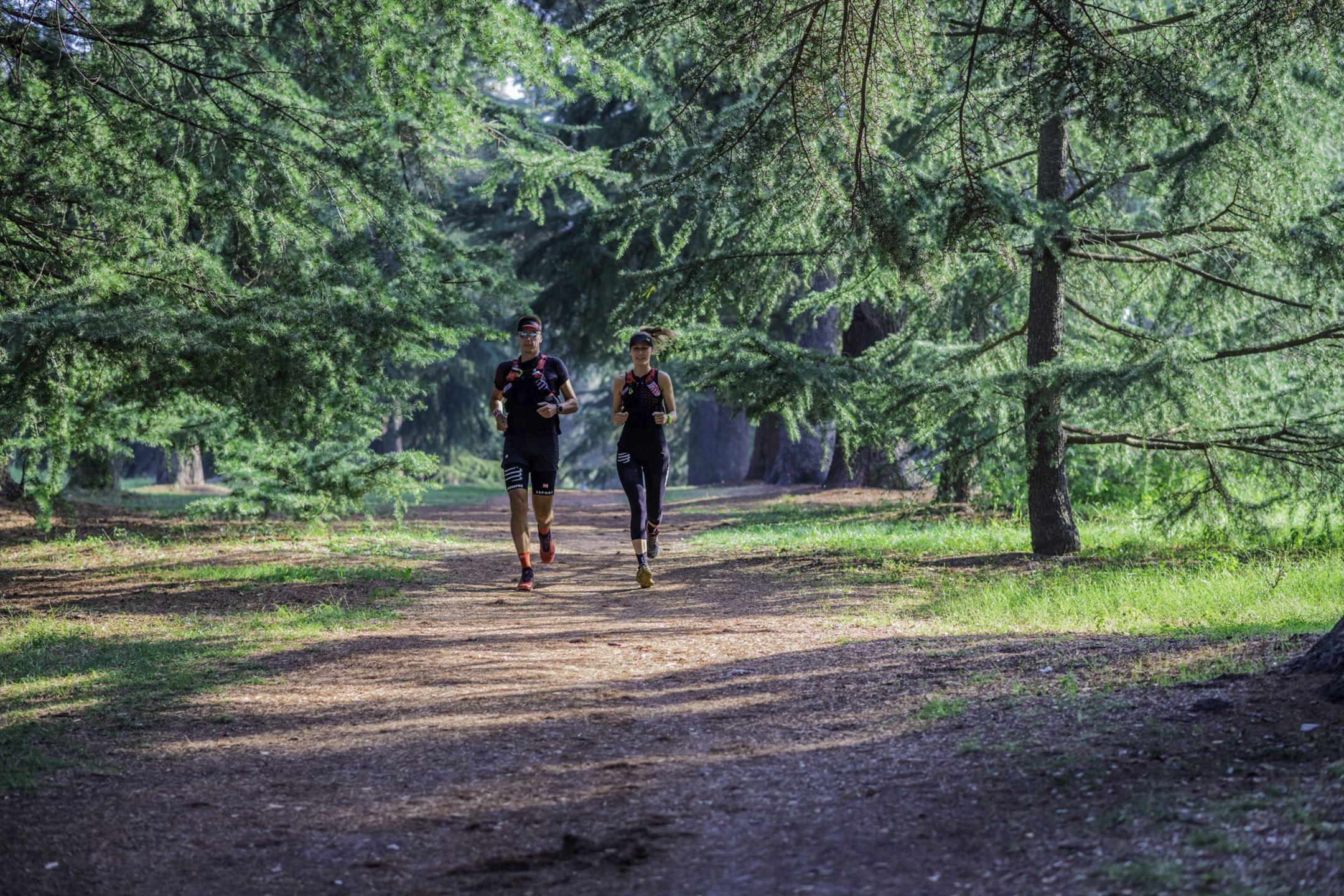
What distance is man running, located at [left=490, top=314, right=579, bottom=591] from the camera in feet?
30.0

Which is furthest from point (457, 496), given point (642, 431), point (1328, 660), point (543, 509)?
point (1328, 660)

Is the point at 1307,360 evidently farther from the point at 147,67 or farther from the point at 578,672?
the point at 147,67

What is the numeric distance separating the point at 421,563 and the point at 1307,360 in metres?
9.05

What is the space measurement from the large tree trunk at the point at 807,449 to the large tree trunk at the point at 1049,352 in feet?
33.6

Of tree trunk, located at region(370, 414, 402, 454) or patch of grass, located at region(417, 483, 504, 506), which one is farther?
tree trunk, located at region(370, 414, 402, 454)

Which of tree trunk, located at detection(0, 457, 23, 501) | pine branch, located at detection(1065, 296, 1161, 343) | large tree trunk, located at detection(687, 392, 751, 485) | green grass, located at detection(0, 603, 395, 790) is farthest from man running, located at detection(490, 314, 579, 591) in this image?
large tree trunk, located at detection(687, 392, 751, 485)

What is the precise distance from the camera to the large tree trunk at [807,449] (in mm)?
21219

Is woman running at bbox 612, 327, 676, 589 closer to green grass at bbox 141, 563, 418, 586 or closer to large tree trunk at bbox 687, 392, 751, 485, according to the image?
green grass at bbox 141, 563, 418, 586

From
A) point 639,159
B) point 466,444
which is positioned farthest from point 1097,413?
point 466,444

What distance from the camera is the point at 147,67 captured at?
8070 mm

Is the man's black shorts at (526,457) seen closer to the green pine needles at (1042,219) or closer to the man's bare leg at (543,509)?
the man's bare leg at (543,509)

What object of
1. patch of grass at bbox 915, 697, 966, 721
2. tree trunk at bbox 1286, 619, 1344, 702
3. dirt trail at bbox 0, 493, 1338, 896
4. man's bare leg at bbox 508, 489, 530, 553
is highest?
man's bare leg at bbox 508, 489, 530, 553

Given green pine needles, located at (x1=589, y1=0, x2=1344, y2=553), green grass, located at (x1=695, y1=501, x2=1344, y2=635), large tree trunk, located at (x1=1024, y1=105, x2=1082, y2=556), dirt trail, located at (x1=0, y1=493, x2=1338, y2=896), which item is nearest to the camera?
dirt trail, located at (x1=0, y1=493, x2=1338, y2=896)

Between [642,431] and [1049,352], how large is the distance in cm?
408
